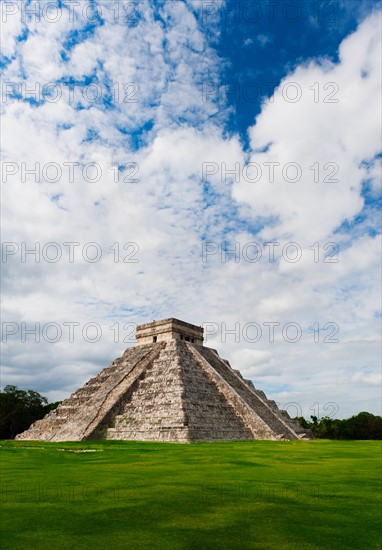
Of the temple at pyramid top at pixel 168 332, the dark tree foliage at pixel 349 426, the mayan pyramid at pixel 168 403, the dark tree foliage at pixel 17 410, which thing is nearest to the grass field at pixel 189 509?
the mayan pyramid at pixel 168 403

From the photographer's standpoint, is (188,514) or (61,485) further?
(61,485)

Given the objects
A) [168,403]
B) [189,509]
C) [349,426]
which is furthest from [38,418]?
[189,509]

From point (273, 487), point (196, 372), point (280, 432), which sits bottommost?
point (280, 432)

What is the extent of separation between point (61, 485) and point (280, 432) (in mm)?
21977

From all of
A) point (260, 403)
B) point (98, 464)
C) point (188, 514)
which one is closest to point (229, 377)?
point (260, 403)

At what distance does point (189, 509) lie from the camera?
20.6ft

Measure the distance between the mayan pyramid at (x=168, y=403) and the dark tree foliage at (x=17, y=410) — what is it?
1751 centimetres

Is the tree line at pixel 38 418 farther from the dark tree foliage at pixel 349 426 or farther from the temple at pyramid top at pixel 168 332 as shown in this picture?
the temple at pyramid top at pixel 168 332

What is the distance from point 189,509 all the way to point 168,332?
94.6 ft

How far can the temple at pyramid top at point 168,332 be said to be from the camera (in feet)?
115

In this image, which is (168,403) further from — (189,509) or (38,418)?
(38,418)

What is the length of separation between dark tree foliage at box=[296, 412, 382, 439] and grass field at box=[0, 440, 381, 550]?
45.6 m

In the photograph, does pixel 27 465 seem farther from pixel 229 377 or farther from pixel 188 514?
pixel 229 377

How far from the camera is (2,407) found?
1836 inches
